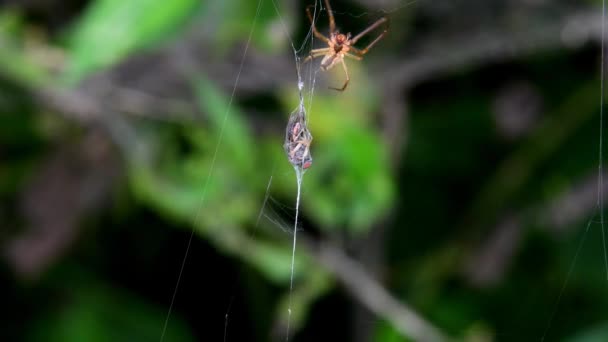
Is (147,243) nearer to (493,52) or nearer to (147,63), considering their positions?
(147,63)

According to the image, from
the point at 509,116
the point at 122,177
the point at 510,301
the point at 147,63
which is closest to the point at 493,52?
the point at 509,116

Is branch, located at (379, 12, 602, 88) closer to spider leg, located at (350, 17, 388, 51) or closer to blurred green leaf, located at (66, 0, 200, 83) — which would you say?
spider leg, located at (350, 17, 388, 51)

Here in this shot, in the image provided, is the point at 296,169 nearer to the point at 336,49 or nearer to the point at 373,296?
the point at 336,49

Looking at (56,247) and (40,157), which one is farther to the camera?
(40,157)

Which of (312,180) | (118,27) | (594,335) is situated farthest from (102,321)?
(594,335)

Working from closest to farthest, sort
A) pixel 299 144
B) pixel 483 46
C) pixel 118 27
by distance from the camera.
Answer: pixel 118 27 < pixel 299 144 < pixel 483 46

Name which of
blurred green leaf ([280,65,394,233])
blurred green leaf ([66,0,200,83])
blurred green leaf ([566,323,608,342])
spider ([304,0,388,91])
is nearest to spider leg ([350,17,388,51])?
spider ([304,0,388,91])
